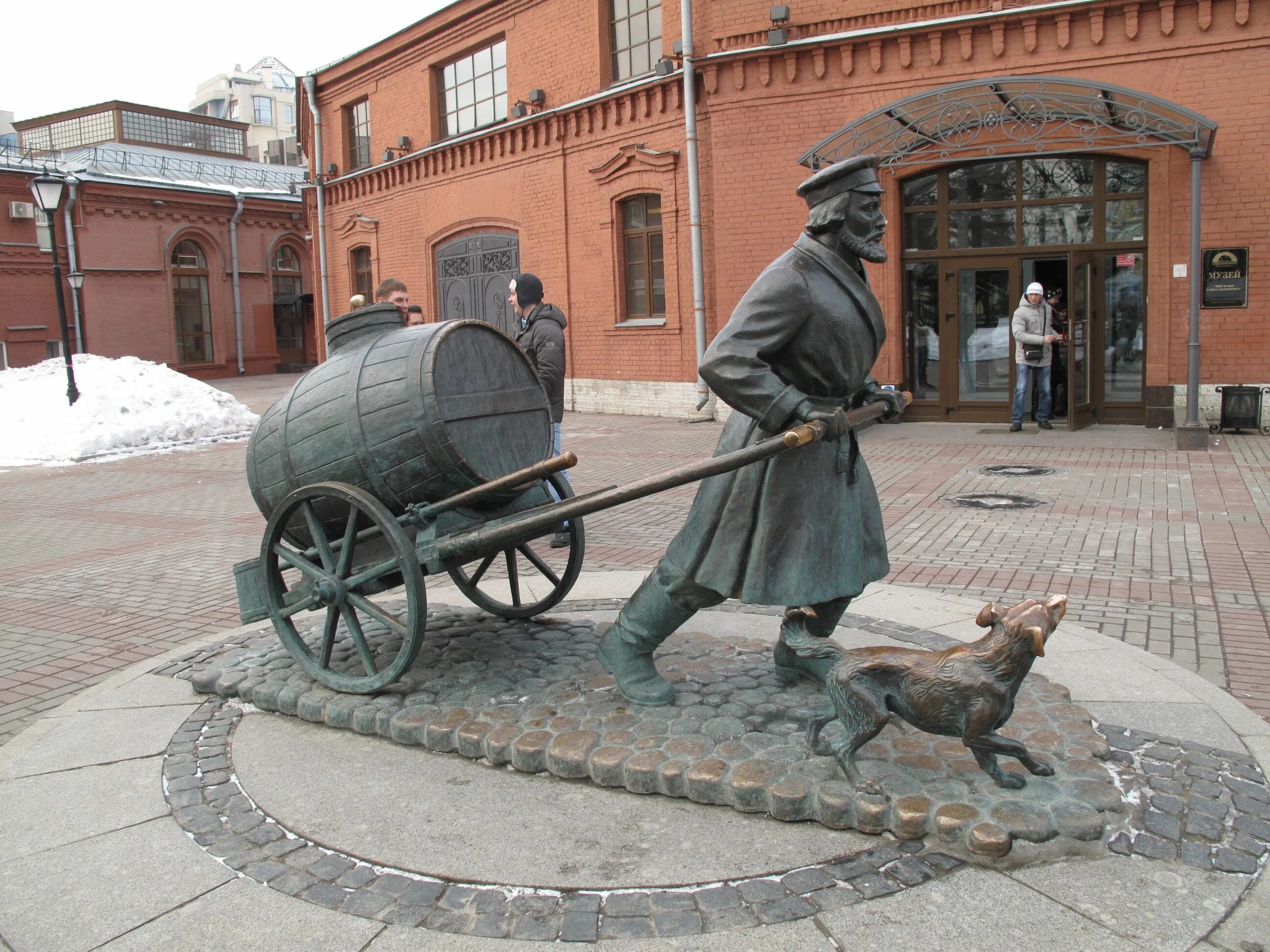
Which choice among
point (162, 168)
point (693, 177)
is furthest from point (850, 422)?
point (162, 168)

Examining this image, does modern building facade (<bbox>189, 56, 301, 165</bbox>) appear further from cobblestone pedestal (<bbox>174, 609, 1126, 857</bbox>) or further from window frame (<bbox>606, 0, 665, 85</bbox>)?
cobblestone pedestal (<bbox>174, 609, 1126, 857</bbox>)

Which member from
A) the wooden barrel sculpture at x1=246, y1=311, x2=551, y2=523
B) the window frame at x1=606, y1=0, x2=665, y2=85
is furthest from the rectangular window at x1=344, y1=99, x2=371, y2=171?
the wooden barrel sculpture at x1=246, y1=311, x2=551, y2=523

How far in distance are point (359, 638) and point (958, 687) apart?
2.27 meters

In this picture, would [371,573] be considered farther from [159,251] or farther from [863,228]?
[159,251]

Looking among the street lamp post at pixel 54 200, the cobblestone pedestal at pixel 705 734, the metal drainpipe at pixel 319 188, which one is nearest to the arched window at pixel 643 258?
the street lamp post at pixel 54 200

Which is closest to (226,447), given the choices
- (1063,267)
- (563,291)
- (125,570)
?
(563,291)

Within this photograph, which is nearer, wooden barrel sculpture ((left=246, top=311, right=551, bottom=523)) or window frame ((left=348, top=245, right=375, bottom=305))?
wooden barrel sculpture ((left=246, top=311, right=551, bottom=523))

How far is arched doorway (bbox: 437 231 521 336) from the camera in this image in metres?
19.0

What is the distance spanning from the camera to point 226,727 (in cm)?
414

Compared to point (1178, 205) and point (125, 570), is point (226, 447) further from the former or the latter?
point (1178, 205)

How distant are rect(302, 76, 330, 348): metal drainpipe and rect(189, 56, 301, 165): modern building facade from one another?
47.5 metres

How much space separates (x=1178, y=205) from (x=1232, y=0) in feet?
7.14

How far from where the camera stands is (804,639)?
3924mm

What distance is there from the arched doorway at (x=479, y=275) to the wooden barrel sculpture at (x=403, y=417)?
13.9 meters
